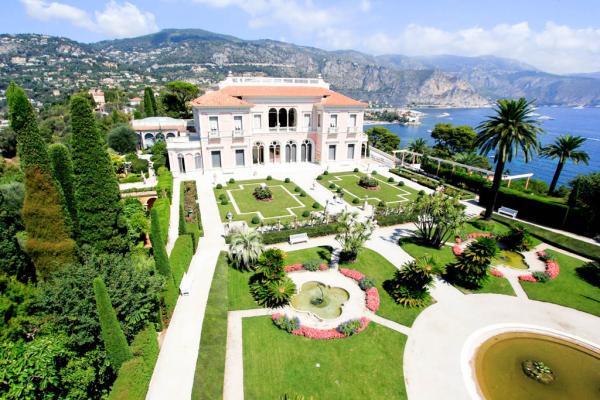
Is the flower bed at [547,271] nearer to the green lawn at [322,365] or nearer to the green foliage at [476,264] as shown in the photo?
the green foliage at [476,264]

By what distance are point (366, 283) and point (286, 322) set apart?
21.2 feet

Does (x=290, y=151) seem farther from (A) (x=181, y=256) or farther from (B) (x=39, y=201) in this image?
(B) (x=39, y=201)

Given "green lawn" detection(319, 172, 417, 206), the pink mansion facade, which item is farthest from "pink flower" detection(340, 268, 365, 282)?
the pink mansion facade

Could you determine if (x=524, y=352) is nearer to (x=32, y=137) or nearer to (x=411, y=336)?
(x=411, y=336)

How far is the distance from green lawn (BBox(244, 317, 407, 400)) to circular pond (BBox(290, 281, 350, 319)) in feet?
7.77

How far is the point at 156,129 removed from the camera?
5875 centimetres

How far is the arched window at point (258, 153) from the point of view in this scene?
48.8m

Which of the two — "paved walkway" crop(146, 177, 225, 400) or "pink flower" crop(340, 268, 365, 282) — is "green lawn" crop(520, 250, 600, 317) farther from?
"paved walkway" crop(146, 177, 225, 400)

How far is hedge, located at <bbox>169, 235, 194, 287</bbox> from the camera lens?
18700 millimetres

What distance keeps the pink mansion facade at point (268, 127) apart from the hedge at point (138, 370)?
108 ft

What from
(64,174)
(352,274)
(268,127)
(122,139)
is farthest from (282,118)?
(64,174)

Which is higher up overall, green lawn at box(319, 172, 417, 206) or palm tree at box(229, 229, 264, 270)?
palm tree at box(229, 229, 264, 270)

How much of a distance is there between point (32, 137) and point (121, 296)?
923 cm

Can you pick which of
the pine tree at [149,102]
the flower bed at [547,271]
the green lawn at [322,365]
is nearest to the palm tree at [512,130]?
the flower bed at [547,271]
